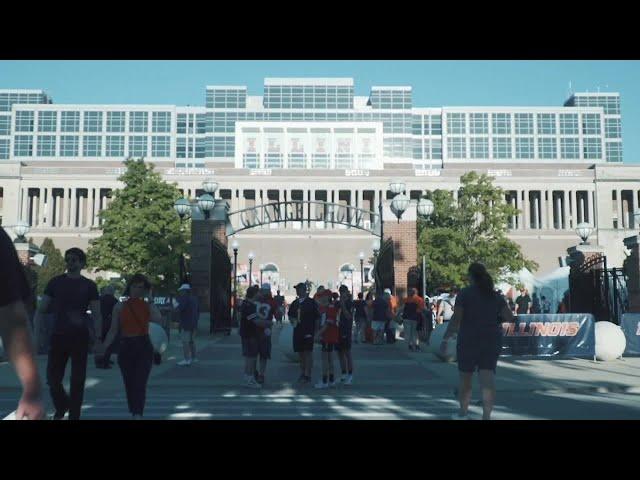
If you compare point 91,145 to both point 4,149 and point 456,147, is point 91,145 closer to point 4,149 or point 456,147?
point 4,149

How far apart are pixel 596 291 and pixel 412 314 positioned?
16.4 ft

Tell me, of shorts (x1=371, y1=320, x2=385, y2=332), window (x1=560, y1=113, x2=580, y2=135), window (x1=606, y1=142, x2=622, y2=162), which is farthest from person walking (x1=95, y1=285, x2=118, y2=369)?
window (x1=606, y1=142, x2=622, y2=162)

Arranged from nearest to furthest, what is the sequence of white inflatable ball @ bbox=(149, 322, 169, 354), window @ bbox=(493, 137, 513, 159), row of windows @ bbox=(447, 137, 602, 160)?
1. white inflatable ball @ bbox=(149, 322, 169, 354)
2. window @ bbox=(493, 137, 513, 159)
3. row of windows @ bbox=(447, 137, 602, 160)

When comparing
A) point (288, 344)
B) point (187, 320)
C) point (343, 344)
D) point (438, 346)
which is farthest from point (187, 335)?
point (438, 346)

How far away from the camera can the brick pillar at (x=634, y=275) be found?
2375 cm

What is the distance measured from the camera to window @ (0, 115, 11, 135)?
5012 inches

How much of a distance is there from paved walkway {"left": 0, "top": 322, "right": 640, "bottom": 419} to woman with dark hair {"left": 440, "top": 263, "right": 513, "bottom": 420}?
1.39m

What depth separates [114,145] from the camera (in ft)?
403

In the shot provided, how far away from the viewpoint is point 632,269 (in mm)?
24109

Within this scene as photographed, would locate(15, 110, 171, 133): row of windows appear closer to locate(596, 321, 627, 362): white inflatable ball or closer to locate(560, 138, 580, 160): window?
locate(560, 138, 580, 160): window

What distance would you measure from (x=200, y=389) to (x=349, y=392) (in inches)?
103

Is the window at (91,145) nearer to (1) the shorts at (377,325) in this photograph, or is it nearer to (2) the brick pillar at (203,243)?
(2) the brick pillar at (203,243)
